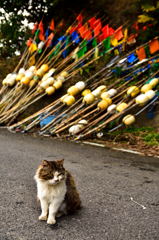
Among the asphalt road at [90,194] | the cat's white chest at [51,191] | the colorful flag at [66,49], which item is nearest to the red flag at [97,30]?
the colorful flag at [66,49]

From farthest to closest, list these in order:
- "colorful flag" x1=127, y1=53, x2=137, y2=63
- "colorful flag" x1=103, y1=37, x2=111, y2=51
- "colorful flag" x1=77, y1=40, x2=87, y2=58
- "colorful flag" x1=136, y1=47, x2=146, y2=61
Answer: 1. "colorful flag" x1=77, y1=40, x2=87, y2=58
2. "colorful flag" x1=103, y1=37, x2=111, y2=51
3. "colorful flag" x1=127, y1=53, x2=137, y2=63
4. "colorful flag" x1=136, y1=47, x2=146, y2=61

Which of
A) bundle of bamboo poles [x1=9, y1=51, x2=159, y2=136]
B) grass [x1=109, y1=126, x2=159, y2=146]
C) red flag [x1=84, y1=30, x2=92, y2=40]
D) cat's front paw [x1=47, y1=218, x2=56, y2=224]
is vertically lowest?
cat's front paw [x1=47, y1=218, x2=56, y2=224]

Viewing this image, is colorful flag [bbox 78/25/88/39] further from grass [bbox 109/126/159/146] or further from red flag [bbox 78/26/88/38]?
grass [bbox 109/126/159/146]

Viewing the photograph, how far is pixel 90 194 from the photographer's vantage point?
3607mm

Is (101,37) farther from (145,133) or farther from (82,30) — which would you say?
(145,133)

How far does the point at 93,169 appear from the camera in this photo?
188 inches

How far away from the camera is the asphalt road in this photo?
262 centimetres

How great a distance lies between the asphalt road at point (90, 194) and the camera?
2.62 meters

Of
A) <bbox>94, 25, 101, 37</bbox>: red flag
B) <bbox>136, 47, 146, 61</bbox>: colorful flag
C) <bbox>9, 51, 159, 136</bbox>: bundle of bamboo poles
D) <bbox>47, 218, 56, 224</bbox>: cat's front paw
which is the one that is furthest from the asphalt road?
<bbox>94, 25, 101, 37</bbox>: red flag

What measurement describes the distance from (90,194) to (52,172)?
1.18m

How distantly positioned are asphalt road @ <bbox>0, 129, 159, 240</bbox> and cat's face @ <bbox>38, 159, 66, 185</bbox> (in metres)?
0.46

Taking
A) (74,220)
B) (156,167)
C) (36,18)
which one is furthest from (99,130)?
(36,18)

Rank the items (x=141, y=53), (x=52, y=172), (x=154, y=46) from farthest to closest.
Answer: (x=141, y=53)
(x=154, y=46)
(x=52, y=172)

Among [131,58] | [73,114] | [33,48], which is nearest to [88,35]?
[33,48]
